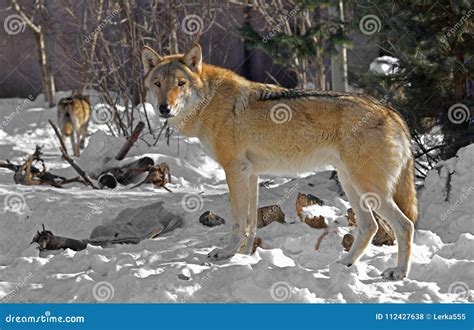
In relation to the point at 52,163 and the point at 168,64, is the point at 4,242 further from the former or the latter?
the point at 52,163

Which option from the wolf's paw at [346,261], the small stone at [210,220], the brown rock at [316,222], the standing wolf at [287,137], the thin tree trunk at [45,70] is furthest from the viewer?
the thin tree trunk at [45,70]

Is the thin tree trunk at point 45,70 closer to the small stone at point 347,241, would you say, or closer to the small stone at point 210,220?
the small stone at point 210,220

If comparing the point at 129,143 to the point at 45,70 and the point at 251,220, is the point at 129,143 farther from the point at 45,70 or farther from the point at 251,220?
the point at 45,70

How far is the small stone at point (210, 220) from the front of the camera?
7516 millimetres

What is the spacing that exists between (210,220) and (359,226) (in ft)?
5.94

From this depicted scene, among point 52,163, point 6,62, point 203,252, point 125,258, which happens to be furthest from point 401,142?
point 6,62

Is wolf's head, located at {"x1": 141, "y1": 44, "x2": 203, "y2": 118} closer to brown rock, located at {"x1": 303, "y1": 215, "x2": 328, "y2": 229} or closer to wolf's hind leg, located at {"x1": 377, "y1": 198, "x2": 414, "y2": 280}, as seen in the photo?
brown rock, located at {"x1": 303, "y1": 215, "x2": 328, "y2": 229}

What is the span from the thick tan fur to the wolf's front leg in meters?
8.13

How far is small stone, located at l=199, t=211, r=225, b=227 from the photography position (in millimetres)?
7516

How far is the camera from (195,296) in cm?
521

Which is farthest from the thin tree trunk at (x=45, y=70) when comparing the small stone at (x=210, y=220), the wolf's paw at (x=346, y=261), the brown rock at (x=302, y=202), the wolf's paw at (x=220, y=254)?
the wolf's paw at (x=346, y=261)

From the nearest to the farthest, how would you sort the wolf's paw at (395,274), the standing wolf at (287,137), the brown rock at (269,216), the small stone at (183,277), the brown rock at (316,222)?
the small stone at (183,277)
the wolf's paw at (395,274)
the standing wolf at (287,137)
the brown rock at (316,222)
the brown rock at (269,216)

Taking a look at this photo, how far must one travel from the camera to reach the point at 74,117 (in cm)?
1399

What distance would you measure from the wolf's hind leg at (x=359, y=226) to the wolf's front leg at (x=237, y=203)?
788 mm
